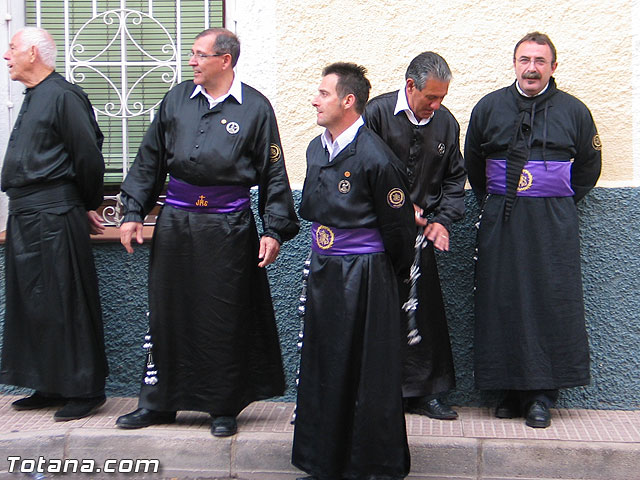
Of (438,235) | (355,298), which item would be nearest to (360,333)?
(355,298)

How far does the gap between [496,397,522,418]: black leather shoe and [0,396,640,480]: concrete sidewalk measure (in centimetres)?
30

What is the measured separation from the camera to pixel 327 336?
15.7 ft

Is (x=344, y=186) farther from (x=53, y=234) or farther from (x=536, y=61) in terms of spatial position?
(x=53, y=234)

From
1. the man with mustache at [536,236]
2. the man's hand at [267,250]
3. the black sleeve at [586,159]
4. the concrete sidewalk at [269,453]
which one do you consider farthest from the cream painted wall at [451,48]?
the concrete sidewalk at [269,453]

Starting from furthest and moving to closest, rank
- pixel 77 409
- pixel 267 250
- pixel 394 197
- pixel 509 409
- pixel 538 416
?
pixel 509 409, pixel 77 409, pixel 538 416, pixel 267 250, pixel 394 197

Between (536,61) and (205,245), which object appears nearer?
(205,245)

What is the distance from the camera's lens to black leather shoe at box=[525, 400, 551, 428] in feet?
18.0

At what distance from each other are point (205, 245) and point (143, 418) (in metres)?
0.97

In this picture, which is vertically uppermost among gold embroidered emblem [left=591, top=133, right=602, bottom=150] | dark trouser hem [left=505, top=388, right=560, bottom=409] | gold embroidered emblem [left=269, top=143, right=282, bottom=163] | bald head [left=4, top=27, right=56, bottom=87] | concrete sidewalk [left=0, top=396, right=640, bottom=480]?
bald head [left=4, top=27, right=56, bottom=87]

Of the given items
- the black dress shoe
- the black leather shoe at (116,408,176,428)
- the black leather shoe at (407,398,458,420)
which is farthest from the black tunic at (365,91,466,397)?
the black dress shoe

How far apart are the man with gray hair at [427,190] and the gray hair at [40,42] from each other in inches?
68.7

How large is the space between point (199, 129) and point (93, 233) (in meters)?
1.00

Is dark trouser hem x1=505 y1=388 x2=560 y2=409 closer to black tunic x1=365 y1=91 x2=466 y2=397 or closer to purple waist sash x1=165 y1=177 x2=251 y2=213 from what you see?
black tunic x1=365 y1=91 x2=466 y2=397

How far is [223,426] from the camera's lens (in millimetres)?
5355
